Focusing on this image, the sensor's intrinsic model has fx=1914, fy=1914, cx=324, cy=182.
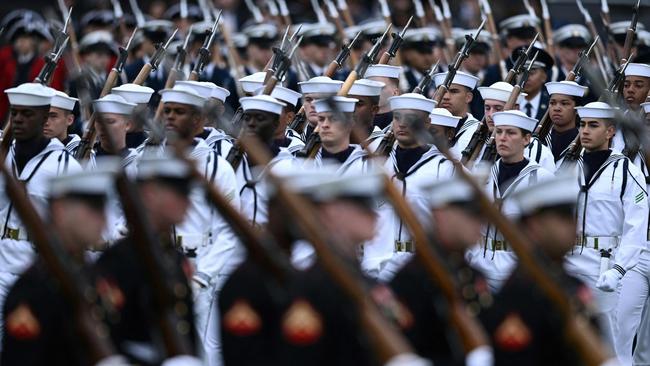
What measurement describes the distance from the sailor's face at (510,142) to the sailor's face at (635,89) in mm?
2514

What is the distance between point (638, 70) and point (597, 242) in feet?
9.62

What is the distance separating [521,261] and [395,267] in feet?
15.3

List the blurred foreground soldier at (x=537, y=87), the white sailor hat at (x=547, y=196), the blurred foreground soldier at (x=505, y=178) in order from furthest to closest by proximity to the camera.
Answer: the blurred foreground soldier at (x=537, y=87) < the blurred foreground soldier at (x=505, y=178) < the white sailor hat at (x=547, y=196)

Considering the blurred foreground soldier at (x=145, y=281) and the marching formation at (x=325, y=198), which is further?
the blurred foreground soldier at (x=145, y=281)

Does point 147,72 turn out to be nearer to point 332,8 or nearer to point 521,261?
point 332,8

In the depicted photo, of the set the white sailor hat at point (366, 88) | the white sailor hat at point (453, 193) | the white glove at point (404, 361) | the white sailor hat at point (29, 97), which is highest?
the white sailor hat at point (453, 193)

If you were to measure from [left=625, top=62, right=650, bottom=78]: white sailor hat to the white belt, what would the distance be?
2797mm

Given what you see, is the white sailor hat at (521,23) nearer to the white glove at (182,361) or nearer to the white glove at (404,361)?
the white glove at (182,361)

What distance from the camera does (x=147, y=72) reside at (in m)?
16.2

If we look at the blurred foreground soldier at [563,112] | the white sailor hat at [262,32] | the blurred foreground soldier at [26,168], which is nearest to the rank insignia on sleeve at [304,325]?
the blurred foreground soldier at [26,168]

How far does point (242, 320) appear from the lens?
8.71 m

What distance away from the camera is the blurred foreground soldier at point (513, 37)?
62.7ft

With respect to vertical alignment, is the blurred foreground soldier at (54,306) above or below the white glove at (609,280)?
above

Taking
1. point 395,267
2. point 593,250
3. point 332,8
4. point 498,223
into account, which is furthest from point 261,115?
point 332,8
